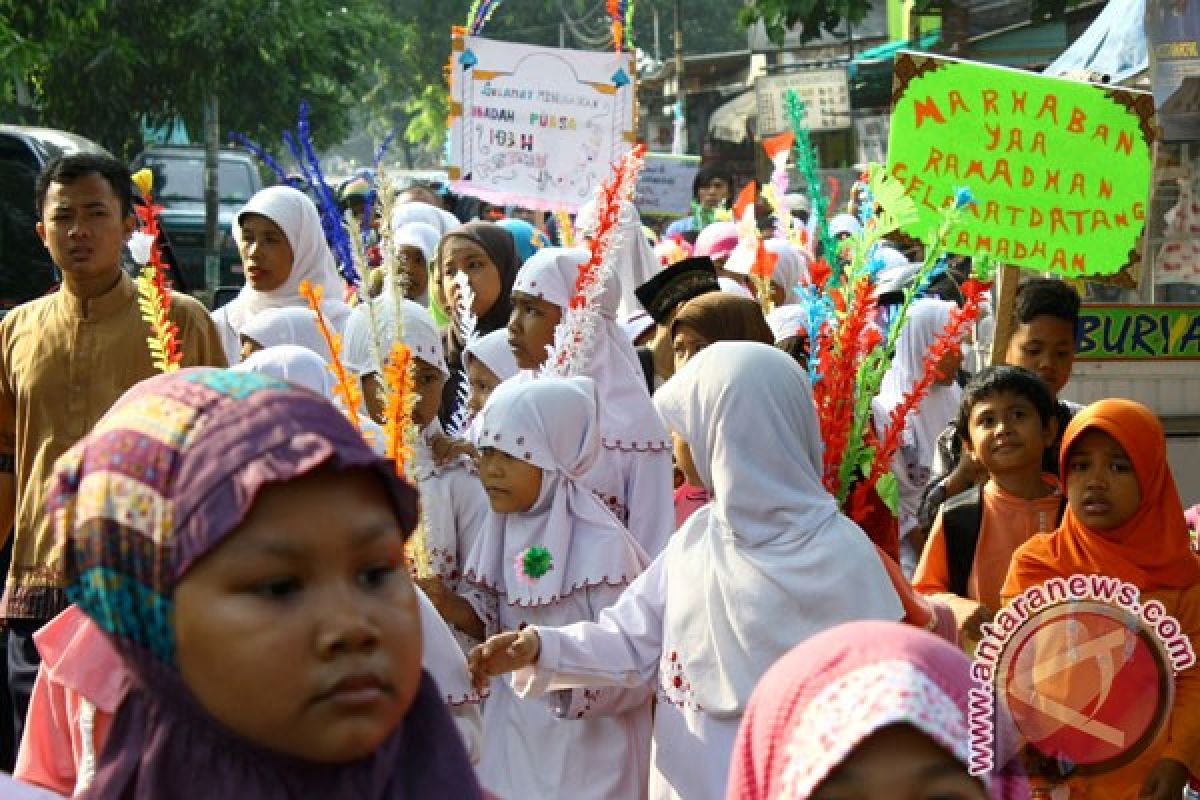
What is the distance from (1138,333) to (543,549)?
4264 millimetres

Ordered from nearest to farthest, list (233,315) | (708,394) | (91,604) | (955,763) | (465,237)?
1. (91,604)
2. (955,763)
3. (708,394)
4. (233,315)
5. (465,237)

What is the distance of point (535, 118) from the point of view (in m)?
10.8

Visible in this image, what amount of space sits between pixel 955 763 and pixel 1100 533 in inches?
96.0

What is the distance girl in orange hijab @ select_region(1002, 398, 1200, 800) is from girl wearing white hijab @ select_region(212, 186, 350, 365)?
3.00 meters

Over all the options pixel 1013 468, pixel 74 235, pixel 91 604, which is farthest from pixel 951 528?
pixel 91 604

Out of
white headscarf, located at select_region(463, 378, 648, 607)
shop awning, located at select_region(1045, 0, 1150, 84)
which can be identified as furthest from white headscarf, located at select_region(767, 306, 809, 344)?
shop awning, located at select_region(1045, 0, 1150, 84)

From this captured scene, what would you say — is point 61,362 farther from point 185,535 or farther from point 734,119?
point 734,119

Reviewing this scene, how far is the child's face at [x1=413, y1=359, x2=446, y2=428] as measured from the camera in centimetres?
553

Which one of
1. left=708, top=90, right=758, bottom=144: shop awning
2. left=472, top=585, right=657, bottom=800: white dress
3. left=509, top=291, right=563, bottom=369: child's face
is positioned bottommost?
left=472, top=585, right=657, bottom=800: white dress

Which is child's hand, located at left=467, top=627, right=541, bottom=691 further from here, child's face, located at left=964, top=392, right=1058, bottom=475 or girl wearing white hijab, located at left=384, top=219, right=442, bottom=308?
girl wearing white hijab, located at left=384, top=219, right=442, bottom=308

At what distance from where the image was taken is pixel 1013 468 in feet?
17.6

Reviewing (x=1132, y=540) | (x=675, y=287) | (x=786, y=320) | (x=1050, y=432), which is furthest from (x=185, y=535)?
(x=786, y=320)

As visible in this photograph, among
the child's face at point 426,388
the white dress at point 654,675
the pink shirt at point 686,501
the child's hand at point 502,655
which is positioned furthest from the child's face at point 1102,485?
the child's face at point 426,388

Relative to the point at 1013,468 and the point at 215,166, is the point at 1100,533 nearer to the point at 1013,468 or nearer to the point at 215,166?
the point at 1013,468
